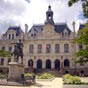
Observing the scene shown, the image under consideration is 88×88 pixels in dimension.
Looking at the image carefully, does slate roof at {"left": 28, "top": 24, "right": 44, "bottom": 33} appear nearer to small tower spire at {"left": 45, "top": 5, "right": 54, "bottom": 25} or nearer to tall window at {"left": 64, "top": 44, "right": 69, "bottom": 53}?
small tower spire at {"left": 45, "top": 5, "right": 54, "bottom": 25}

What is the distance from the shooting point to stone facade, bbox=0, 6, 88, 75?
5181 cm

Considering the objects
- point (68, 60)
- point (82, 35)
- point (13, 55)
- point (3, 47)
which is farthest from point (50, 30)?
point (82, 35)

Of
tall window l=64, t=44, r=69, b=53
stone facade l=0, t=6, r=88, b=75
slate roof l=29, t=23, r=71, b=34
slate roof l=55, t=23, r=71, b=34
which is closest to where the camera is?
stone facade l=0, t=6, r=88, b=75

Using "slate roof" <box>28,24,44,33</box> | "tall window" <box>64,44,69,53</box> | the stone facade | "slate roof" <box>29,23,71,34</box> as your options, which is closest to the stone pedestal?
the stone facade

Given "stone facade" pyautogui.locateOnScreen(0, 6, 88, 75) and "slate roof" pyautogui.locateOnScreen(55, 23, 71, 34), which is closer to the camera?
"stone facade" pyautogui.locateOnScreen(0, 6, 88, 75)

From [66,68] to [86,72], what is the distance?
4545 millimetres

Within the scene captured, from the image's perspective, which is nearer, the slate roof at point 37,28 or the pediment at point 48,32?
the pediment at point 48,32

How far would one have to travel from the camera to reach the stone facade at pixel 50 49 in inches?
2040

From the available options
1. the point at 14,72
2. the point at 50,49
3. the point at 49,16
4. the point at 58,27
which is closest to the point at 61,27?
the point at 58,27

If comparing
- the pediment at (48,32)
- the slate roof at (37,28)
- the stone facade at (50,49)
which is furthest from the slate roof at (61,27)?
the slate roof at (37,28)

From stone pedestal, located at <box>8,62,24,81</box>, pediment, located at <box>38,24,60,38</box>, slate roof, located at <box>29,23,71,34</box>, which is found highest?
slate roof, located at <box>29,23,71,34</box>

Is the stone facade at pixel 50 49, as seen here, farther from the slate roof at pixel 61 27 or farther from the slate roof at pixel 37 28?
the slate roof at pixel 37 28

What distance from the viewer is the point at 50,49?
53.3 m

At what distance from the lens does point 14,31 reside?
58000mm
